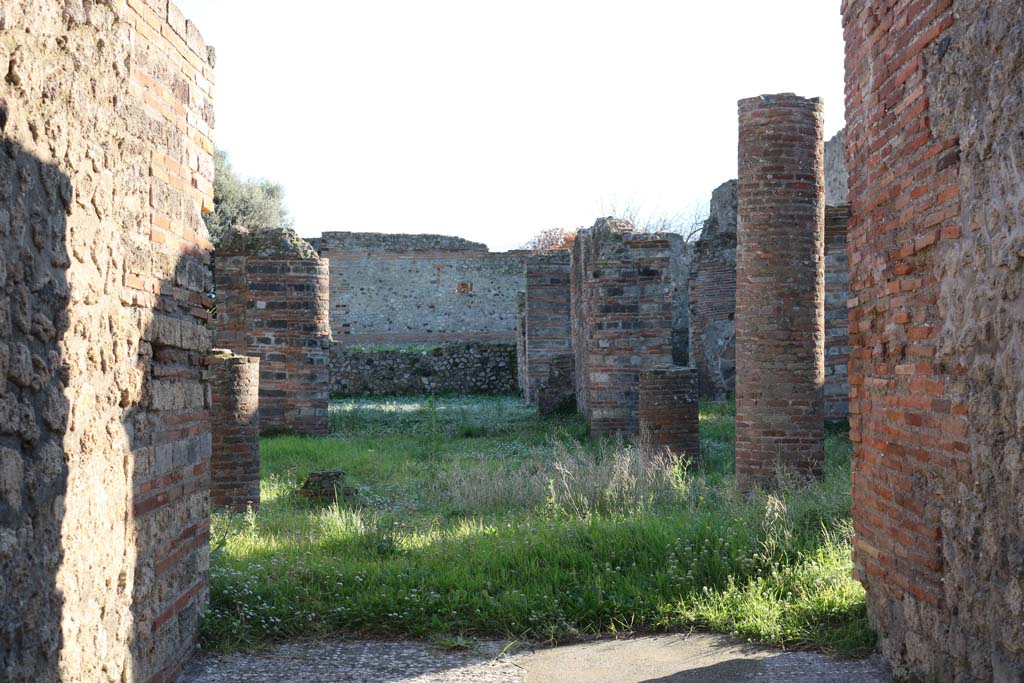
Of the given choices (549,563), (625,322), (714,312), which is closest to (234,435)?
(549,563)

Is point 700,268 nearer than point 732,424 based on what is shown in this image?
No

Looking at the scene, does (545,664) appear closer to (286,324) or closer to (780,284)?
(780,284)

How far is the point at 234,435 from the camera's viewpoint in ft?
28.3

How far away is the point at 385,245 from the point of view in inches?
1200

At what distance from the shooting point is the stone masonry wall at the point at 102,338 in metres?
2.89

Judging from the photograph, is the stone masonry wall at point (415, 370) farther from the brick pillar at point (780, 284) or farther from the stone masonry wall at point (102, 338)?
the stone masonry wall at point (102, 338)

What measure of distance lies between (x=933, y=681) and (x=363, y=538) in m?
4.02

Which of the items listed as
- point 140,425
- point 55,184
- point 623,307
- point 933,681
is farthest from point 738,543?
point 623,307

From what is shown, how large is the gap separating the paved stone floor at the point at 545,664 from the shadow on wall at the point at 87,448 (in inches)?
17.9

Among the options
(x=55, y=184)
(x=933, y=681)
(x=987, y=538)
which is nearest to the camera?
(x=55, y=184)

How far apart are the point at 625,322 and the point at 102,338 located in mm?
9778

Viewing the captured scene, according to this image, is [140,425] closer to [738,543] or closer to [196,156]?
[196,156]

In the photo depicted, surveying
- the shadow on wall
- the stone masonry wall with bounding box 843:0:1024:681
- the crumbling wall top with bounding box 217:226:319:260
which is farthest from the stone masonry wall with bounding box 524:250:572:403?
Result: the shadow on wall

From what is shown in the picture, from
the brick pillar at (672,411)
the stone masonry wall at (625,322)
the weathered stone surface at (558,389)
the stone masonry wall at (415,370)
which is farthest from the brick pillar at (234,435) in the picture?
the stone masonry wall at (415,370)
